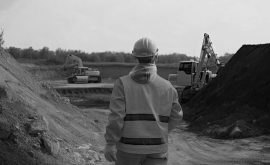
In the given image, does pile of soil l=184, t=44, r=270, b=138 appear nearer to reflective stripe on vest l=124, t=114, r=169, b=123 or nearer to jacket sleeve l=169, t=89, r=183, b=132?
jacket sleeve l=169, t=89, r=183, b=132

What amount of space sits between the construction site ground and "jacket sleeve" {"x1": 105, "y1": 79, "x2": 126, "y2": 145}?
3232mm

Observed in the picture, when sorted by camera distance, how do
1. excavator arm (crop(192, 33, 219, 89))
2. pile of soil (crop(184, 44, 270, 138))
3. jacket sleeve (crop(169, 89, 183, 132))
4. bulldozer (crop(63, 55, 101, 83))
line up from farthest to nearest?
bulldozer (crop(63, 55, 101, 83)) → excavator arm (crop(192, 33, 219, 89)) → pile of soil (crop(184, 44, 270, 138)) → jacket sleeve (crop(169, 89, 183, 132))

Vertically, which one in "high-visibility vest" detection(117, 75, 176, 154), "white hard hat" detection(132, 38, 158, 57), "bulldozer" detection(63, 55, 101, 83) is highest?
"white hard hat" detection(132, 38, 158, 57)

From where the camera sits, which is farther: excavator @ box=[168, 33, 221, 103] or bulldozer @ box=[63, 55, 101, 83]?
bulldozer @ box=[63, 55, 101, 83]

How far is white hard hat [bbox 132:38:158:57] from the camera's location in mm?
3537

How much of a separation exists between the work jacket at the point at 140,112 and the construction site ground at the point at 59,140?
10.6 feet

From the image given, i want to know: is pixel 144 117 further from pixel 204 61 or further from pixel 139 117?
pixel 204 61

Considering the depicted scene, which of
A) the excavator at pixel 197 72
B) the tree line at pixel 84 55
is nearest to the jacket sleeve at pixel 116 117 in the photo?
the excavator at pixel 197 72

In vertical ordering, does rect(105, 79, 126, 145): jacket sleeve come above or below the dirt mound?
above

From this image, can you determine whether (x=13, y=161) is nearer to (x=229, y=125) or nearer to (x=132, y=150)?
(x=132, y=150)

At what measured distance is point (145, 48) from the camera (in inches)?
139

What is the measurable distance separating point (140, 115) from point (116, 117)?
0.70 feet

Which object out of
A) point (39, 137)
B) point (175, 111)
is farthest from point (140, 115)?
point (39, 137)

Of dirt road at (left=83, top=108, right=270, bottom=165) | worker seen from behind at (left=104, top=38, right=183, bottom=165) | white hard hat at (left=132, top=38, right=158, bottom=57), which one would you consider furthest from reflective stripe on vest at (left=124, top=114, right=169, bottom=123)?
dirt road at (left=83, top=108, right=270, bottom=165)
